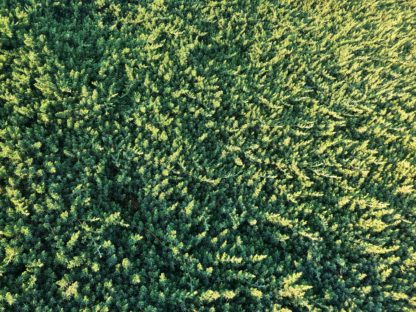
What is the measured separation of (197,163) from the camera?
13.2 ft

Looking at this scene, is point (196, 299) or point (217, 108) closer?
point (196, 299)

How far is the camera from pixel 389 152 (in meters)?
4.69

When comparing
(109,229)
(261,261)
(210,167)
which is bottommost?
(109,229)

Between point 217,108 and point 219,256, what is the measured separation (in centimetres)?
176

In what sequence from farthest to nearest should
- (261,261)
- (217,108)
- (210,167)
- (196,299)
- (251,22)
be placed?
(251,22) < (217,108) < (210,167) < (261,261) < (196,299)

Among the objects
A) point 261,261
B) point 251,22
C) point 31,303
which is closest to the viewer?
point 31,303

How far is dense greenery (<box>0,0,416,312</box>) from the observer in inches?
133

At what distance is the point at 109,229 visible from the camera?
11.7 ft

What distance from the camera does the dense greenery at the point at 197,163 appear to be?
3.38 metres

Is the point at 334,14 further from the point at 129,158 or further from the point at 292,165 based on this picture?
the point at 129,158

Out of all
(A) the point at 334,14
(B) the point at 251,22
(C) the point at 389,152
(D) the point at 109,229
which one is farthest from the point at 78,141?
(A) the point at 334,14

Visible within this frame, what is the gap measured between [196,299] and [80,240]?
1.19 metres

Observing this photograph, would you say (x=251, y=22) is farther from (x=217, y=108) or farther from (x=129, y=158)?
(x=129, y=158)

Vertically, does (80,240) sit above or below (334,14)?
below
